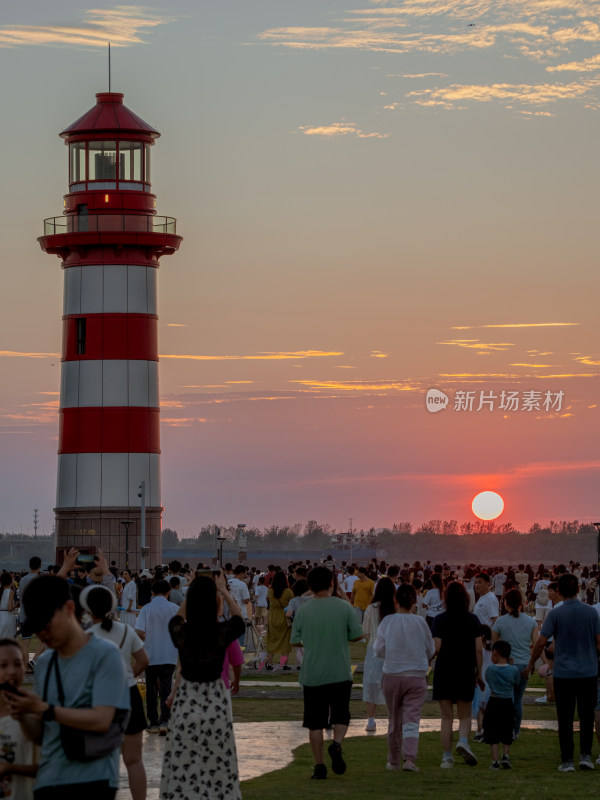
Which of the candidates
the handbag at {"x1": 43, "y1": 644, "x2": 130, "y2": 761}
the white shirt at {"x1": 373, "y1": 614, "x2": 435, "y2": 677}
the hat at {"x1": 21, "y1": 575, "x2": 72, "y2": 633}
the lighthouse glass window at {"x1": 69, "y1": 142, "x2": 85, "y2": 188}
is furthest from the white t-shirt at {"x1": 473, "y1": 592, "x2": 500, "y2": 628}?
the lighthouse glass window at {"x1": 69, "y1": 142, "x2": 85, "y2": 188}

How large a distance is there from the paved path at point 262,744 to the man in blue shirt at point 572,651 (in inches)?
110

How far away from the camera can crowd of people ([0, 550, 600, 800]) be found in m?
6.52

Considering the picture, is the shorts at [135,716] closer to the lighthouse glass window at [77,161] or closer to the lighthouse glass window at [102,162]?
the lighthouse glass window at [102,162]

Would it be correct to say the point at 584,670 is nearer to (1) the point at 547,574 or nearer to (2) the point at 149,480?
(1) the point at 547,574

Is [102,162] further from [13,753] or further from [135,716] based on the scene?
[13,753]

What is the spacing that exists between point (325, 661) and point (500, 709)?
182 centimetres

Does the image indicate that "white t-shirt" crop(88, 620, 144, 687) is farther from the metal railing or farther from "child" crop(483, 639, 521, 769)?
the metal railing

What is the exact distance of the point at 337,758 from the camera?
13.2 m

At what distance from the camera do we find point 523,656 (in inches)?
588

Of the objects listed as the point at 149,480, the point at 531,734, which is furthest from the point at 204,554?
the point at 531,734

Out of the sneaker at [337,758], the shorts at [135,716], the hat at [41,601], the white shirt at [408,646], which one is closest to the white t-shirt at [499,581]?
the white shirt at [408,646]

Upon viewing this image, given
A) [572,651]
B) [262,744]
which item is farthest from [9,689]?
[262,744]

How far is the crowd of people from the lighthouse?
20525 millimetres

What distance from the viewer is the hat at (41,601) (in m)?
6.39
